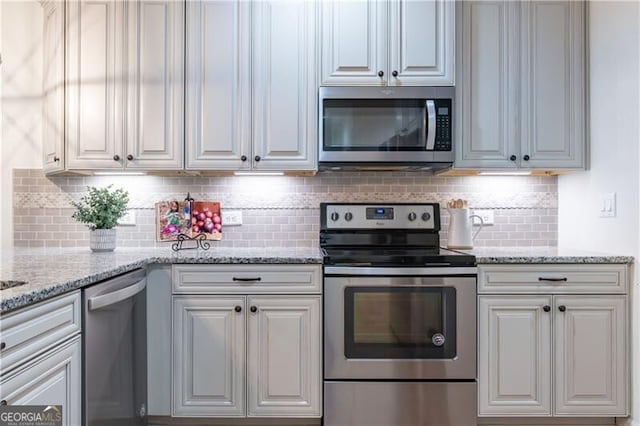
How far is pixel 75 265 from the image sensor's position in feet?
5.72

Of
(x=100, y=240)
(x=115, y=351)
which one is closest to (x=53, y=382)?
(x=115, y=351)

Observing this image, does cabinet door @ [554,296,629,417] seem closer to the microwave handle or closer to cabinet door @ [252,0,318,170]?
the microwave handle

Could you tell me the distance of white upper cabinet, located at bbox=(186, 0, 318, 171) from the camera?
2.27 m

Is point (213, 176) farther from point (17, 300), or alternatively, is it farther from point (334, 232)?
point (17, 300)

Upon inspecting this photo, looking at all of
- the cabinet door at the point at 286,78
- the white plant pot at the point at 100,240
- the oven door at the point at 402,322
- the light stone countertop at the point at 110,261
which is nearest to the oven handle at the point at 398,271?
the oven door at the point at 402,322

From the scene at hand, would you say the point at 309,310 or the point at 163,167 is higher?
the point at 163,167

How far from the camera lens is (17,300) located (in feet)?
3.46

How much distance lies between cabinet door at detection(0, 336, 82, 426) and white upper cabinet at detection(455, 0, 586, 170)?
2.09 metres

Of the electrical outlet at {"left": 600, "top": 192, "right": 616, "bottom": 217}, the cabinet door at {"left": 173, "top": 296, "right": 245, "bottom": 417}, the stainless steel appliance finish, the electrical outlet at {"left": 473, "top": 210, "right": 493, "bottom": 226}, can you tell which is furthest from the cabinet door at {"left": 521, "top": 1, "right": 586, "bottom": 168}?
the cabinet door at {"left": 173, "top": 296, "right": 245, "bottom": 417}

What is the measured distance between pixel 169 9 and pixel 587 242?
108 inches

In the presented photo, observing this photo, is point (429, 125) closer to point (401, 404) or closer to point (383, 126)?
point (383, 126)

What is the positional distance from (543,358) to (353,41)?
1.96m

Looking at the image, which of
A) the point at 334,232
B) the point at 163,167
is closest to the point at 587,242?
the point at 334,232

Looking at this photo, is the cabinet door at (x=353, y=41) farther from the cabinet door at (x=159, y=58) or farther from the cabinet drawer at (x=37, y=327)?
the cabinet drawer at (x=37, y=327)
